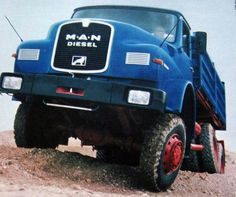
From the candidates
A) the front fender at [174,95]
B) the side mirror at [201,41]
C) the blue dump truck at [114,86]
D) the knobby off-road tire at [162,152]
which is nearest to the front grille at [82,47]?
the blue dump truck at [114,86]

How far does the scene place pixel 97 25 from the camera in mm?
5152

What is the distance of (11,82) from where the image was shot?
516 cm

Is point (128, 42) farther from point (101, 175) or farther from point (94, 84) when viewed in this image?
point (101, 175)

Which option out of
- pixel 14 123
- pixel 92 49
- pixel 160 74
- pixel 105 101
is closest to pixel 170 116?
pixel 160 74

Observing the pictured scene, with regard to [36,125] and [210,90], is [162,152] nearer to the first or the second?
[36,125]

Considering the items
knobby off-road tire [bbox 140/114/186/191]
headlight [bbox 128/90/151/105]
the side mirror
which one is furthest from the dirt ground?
the side mirror

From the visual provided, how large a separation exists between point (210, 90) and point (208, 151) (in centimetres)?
116

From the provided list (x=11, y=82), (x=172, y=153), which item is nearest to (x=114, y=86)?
(x=172, y=153)

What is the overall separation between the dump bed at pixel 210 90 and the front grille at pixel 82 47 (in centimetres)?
259

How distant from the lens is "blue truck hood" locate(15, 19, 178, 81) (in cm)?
488

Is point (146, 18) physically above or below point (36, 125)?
above

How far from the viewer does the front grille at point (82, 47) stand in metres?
5.05

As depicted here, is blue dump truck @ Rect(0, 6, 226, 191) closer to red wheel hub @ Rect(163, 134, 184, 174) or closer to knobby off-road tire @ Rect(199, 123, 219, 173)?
red wheel hub @ Rect(163, 134, 184, 174)

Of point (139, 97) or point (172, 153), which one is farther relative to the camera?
point (172, 153)
